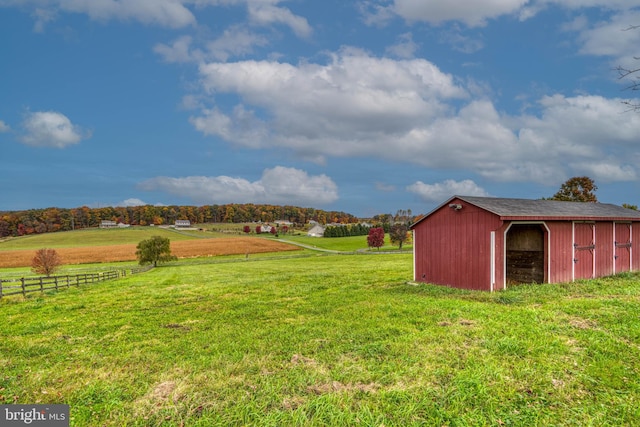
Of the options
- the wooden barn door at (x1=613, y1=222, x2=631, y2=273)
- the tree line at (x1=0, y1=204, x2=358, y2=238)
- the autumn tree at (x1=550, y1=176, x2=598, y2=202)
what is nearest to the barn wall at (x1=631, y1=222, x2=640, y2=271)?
the wooden barn door at (x1=613, y1=222, x2=631, y2=273)

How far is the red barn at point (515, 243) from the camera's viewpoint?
12617 millimetres

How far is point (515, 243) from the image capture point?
15.5 metres

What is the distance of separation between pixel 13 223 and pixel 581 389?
129 m

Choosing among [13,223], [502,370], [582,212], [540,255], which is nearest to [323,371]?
[502,370]

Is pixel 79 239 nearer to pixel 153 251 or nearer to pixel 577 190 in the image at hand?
pixel 153 251

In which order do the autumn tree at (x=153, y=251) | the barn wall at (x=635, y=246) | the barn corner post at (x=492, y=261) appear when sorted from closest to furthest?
the barn corner post at (x=492, y=261), the barn wall at (x=635, y=246), the autumn tree at (x=153, y=251)

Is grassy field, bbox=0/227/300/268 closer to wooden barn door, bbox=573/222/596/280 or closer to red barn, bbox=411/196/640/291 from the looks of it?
red barn, bbox=411/196/640/291

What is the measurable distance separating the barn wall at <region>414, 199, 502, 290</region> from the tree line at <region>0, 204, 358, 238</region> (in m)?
120

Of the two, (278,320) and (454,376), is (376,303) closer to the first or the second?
(278,320)

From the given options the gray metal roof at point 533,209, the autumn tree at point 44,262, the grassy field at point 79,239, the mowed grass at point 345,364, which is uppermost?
→ the gray metal roof at point 533,209

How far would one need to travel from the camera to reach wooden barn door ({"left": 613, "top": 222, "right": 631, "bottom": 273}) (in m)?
16.1

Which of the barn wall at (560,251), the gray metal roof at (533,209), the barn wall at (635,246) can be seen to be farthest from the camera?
the barn wall at (635,246)

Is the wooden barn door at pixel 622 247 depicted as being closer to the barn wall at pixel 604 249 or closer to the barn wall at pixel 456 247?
the barn wall at pixel 604 249

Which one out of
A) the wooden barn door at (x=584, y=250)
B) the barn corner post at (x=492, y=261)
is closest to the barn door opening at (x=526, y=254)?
the wooden barn door at (x=584, y=250)
